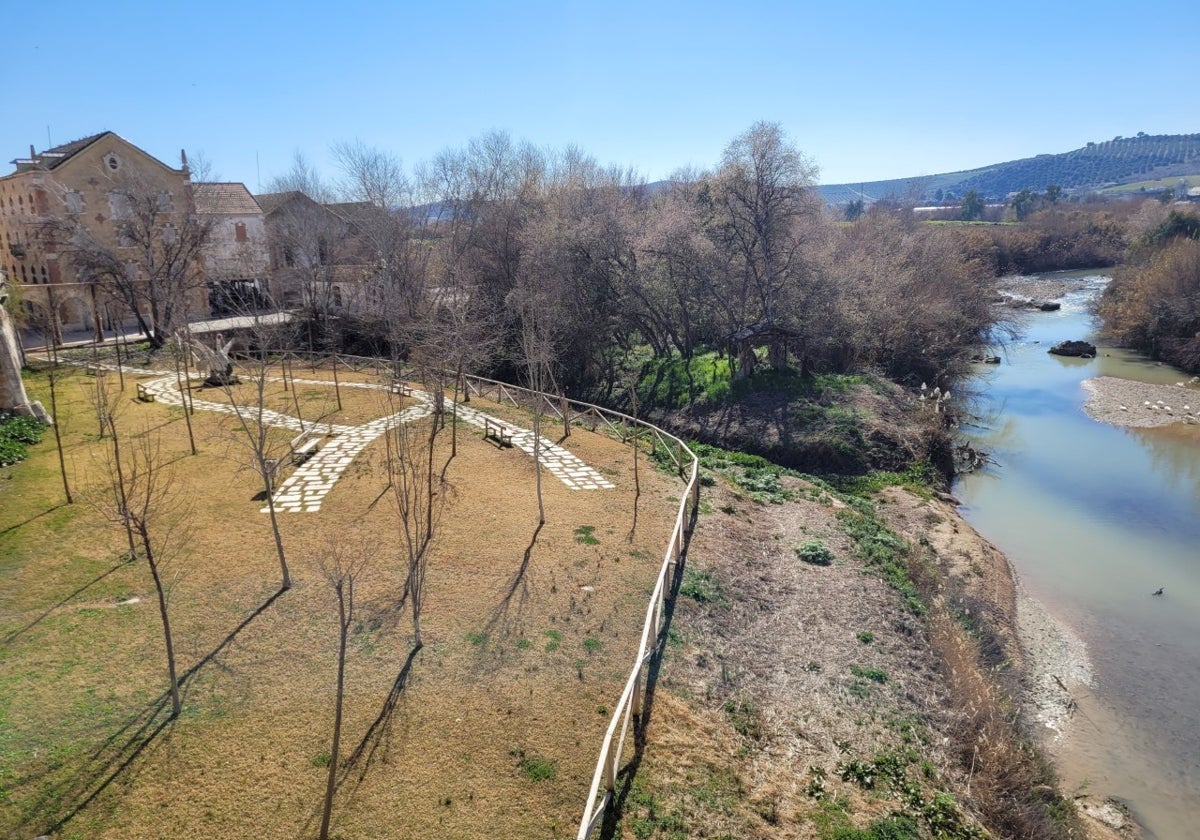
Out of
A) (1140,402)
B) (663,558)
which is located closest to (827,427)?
(663,558)

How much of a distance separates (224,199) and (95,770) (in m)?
42.6

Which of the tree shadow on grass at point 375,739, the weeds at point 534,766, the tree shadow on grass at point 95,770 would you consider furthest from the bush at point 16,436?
the weeds at point 534,766

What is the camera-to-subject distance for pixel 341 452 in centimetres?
1839

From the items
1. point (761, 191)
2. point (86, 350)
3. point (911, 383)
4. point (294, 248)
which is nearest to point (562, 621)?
point (761, 191)

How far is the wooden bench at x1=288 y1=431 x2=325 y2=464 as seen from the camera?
17656 mm

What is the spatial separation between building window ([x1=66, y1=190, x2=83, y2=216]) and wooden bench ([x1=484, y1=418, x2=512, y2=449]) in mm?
27649

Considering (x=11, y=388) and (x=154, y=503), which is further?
(x=11, y=388)

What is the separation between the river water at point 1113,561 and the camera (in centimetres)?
1076

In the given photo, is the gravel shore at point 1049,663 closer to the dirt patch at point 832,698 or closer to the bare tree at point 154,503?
the dirt patch at point 832,698

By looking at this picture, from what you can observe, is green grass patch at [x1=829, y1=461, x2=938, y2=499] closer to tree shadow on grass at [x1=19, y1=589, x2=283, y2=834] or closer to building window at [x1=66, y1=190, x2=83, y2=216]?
tree shadow on grass at [x1=19, y1=589, x2=283, y2=834]

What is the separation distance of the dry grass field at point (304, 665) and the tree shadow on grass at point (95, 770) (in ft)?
0.07

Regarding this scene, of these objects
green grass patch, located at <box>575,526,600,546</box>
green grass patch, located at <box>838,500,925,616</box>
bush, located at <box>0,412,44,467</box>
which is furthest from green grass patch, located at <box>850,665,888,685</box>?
bush, located at <box>0,412,44,467</box>

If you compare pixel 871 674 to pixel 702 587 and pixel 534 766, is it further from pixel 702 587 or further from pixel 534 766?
pixel 534 766

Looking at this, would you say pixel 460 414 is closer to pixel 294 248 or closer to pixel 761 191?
pixel 761 191
